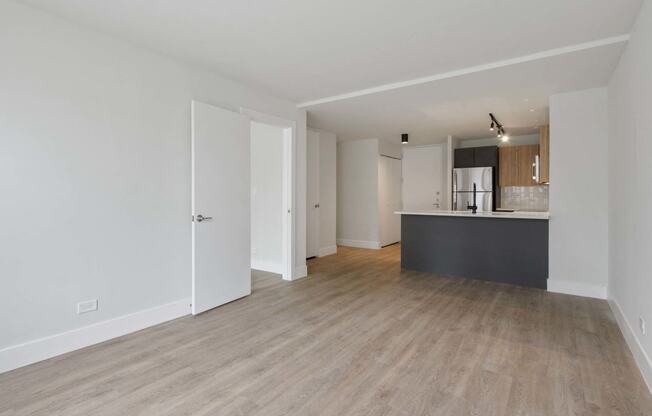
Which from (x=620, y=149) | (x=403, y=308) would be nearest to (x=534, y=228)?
(x=620, y=149)

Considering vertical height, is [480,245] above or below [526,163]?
below

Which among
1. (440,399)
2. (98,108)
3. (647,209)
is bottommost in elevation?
(440,399)

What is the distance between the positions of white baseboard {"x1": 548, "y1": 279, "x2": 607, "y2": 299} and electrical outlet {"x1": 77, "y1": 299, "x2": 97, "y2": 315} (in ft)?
16.3

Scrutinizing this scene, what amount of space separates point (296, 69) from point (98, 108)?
1.85m

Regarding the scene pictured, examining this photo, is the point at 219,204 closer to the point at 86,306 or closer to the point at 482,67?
the point at 86,306

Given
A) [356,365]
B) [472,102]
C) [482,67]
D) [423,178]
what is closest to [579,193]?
[472,102]

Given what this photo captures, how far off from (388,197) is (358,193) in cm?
77

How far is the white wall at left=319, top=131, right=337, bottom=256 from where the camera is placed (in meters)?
6.73

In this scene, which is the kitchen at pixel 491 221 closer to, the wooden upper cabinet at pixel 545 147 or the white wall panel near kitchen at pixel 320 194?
the wooden upper cabinet at pixel 545 147

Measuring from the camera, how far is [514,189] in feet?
23.4

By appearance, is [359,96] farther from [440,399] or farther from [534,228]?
[440,399]

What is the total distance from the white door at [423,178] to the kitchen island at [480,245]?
2.71 metres

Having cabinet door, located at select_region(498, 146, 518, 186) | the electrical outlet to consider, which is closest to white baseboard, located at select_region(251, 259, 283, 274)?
the electrical outlet

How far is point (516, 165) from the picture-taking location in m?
6.66
